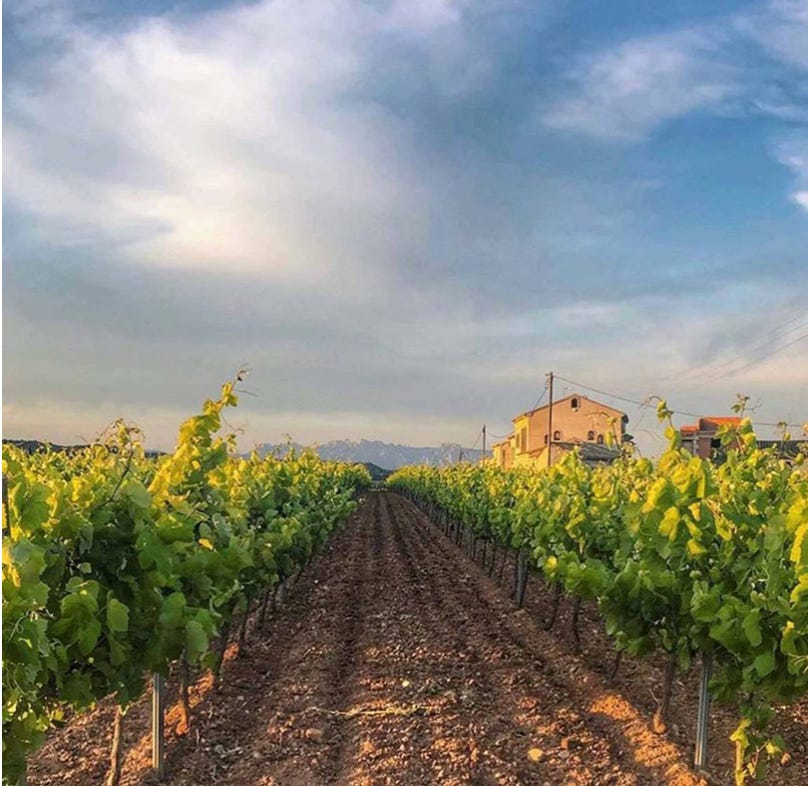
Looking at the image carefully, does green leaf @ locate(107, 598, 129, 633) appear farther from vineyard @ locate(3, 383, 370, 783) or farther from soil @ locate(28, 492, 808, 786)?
soil @ locate(28, 492, 808, 786)

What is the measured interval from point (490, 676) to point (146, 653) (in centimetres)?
479

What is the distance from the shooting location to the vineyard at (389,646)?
169 inches

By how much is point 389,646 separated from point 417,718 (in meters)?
2.73

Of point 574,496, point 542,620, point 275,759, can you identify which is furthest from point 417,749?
point 542,620

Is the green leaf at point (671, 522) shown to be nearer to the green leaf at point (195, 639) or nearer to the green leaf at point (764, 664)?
the green leaf at point (764, 664)

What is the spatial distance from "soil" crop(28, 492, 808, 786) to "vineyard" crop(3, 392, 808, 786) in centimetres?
3

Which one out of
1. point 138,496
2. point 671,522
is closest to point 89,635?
point 138,496

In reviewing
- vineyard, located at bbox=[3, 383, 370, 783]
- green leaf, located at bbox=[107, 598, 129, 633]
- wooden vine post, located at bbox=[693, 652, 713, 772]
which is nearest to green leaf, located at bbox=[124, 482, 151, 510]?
vineyard, located at bbox=[3, 383, 370, 783]

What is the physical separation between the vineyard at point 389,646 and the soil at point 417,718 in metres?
0.03

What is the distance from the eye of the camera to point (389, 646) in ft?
32.1

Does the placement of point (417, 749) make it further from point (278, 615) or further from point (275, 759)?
point (278, 615)

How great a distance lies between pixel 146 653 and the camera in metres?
4.57

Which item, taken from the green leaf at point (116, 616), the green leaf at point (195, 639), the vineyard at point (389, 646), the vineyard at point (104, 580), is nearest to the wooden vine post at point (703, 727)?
the vineyard at point (389, 646)

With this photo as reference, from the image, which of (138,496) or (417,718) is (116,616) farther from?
(417,718)
